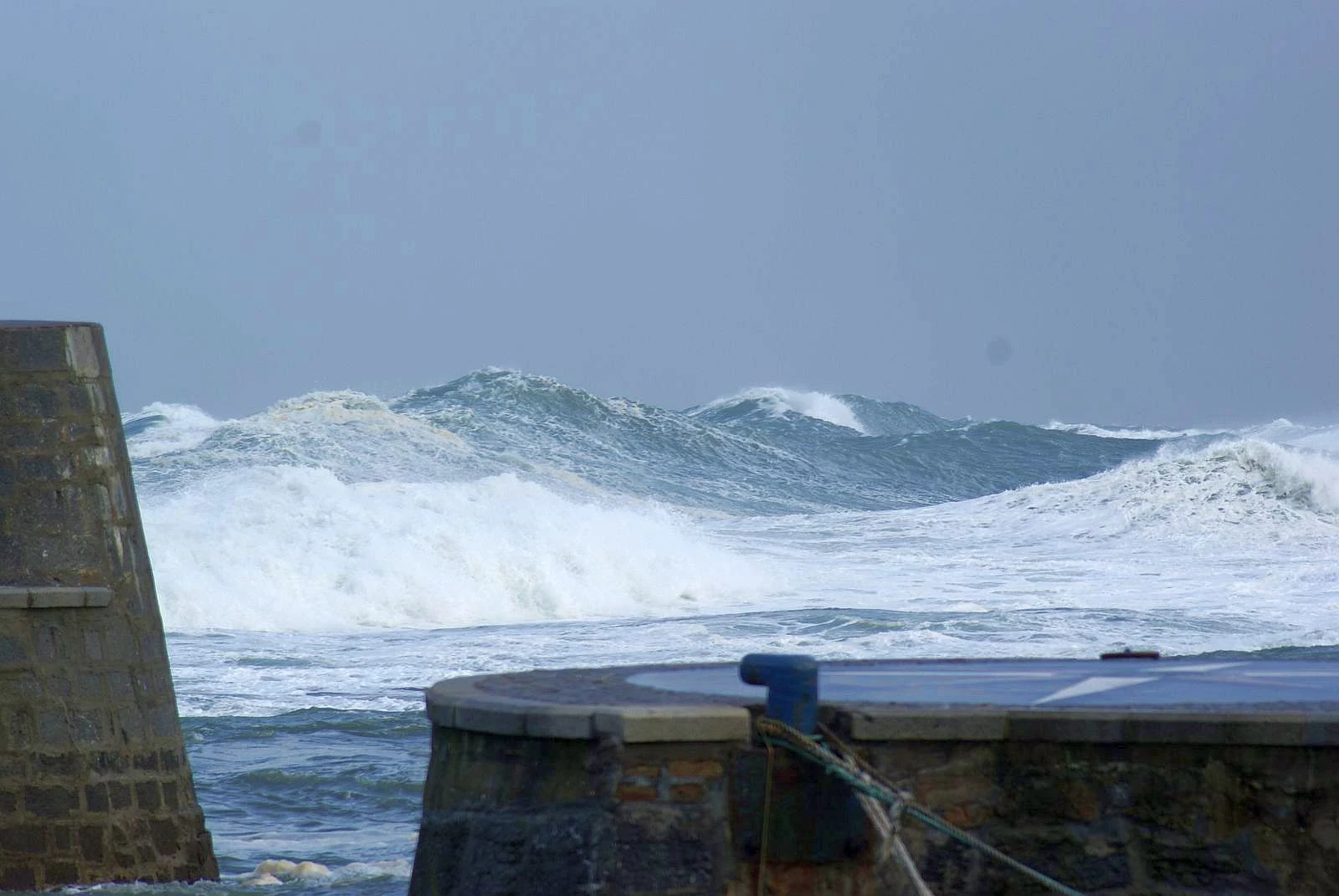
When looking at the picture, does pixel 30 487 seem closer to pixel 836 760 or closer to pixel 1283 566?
pixel 836 760

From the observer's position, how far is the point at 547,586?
25.2 m

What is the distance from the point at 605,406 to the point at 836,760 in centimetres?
4476

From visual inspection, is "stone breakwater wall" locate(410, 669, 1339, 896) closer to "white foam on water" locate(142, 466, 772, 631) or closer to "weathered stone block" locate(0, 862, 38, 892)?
"weathered stone block" locate(0, 862, 38, 892)

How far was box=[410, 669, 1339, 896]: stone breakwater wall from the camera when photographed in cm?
481

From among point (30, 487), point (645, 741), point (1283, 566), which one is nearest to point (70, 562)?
point (30, 487)

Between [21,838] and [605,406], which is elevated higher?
[605,406]

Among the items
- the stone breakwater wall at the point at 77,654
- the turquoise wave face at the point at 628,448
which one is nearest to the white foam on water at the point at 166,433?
the turquoise wave face at the point at 628,448

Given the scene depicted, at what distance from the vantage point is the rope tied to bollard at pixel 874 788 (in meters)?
4.79

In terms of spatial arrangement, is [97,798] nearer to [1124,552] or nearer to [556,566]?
[556,566]

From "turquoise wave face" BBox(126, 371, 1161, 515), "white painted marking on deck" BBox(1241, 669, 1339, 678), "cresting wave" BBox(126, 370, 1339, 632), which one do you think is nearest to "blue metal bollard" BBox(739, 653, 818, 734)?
"white painted marking on deck" BBox(1241, 669, 1339, 678)

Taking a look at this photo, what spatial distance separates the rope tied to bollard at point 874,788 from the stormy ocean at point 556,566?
371 centimetres

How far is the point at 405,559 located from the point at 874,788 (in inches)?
807

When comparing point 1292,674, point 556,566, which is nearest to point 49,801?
point 1292,674

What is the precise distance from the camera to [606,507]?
115 ft
